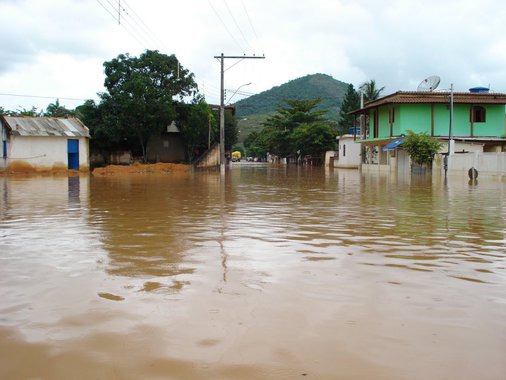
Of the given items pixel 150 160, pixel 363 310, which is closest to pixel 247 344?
pixel 363 310

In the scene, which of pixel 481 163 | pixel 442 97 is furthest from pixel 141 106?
pixel 481 163

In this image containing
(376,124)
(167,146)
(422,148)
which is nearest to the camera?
(422,148)

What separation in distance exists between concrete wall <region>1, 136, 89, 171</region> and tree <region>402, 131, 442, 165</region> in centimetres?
2612

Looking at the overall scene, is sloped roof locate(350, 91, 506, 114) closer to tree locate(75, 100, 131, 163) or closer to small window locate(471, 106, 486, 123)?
small window locate(471, 106, 486, 123)

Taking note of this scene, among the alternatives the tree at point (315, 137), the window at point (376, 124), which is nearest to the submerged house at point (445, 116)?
the window at point (376, 124)

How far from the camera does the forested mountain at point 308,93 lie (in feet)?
391

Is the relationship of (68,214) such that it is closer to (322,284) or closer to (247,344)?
(322,284)

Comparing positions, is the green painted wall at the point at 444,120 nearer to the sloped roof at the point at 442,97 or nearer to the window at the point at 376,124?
the sloped roof at the point at 442,97

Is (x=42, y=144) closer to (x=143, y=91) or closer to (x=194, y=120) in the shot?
(x=143, y=91)

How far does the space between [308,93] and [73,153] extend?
84.3m

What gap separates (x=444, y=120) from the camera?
39.8 meters

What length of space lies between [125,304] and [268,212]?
7.29m

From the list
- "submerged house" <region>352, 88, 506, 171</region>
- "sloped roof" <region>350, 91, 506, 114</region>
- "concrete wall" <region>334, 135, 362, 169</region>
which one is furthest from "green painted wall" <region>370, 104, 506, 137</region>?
"concrete wall" <region>334, 135, 362, 169</region>

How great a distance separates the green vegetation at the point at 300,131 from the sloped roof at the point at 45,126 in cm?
2787
